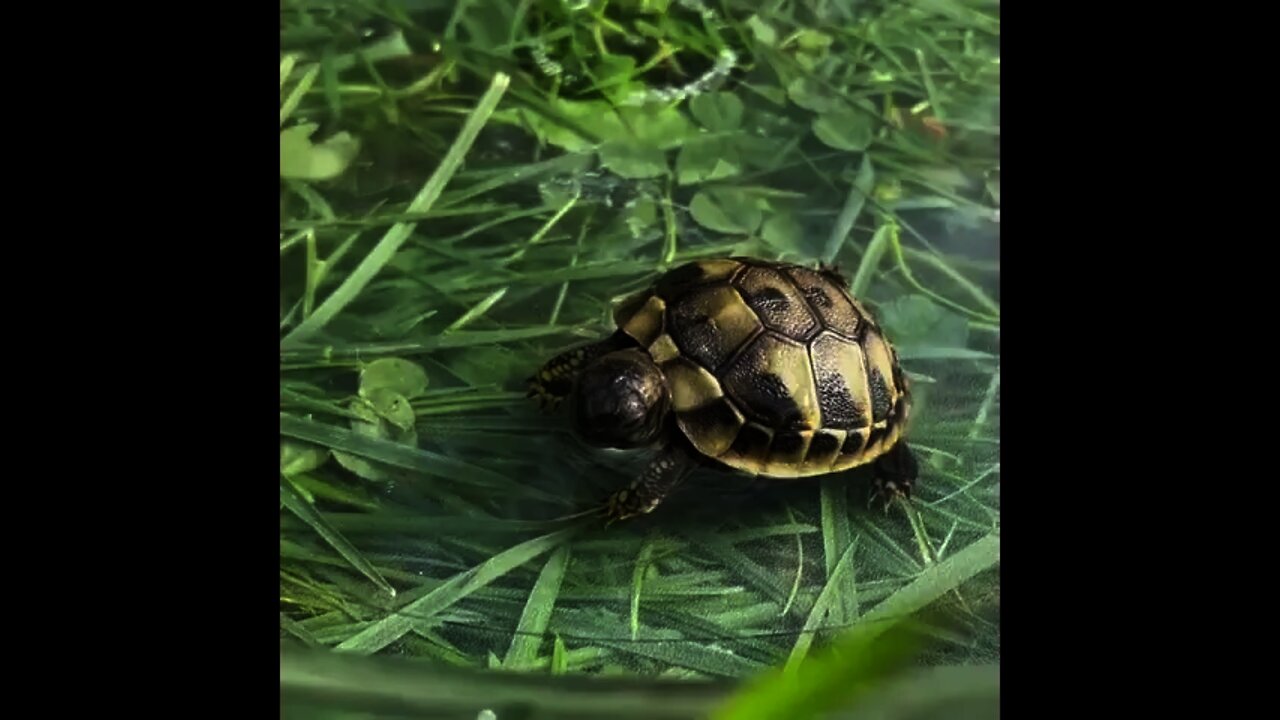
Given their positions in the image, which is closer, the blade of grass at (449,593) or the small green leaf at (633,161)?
the blade of grass at (449,593)

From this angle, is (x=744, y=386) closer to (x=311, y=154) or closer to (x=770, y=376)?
(x=770, y=376)

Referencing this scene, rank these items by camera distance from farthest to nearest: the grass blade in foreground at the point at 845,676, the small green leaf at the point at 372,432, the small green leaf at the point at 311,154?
1. the small green leaf at the point at 311,154
2. the small green leaf at the point at 372,432
3. the grass blade in foreground at the point at 845,676

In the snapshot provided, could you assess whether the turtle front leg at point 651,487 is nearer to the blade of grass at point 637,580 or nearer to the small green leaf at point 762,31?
the blade of grass at point 637,580

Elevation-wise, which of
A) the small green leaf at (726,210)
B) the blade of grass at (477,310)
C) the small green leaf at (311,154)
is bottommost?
the blade of grass at (477,310)

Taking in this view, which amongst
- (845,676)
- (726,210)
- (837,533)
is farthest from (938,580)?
(845,676)

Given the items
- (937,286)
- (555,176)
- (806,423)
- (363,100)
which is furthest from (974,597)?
(363,100)

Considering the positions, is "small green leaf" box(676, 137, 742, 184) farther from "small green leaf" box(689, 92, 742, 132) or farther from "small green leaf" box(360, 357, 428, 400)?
"small green leaf" box(360, 357, 428, 400)

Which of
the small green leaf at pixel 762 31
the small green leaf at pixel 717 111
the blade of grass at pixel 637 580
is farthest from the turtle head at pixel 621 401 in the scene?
the small green leaf at pixel 762 31
